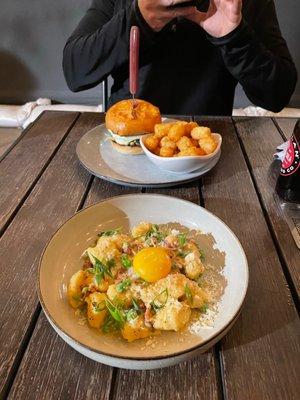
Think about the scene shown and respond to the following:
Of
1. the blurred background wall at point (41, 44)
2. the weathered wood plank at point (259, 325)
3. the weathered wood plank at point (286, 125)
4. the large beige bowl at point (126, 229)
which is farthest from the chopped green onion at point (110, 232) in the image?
the blurred background wall at point (41, 44)

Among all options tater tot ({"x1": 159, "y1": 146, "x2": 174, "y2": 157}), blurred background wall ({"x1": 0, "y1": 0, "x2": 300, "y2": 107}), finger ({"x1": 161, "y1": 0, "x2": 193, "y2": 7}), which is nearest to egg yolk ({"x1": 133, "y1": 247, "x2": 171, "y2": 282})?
tater tot ({"x1": 159, "y1": 146, "x2": 174, "y2": 157})

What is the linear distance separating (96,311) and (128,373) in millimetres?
94

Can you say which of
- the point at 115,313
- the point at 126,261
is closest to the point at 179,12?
the point at 126,261

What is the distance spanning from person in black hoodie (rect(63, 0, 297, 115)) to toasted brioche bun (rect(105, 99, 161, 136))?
35cm

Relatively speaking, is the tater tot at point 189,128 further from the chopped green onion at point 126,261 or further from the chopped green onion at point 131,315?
the chopped green onion at point 131,315

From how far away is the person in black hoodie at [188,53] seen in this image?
4.03 ft

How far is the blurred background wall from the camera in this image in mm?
2256

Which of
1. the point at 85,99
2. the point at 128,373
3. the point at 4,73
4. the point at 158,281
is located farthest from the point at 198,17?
the point at 4,73

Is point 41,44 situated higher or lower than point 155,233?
lower

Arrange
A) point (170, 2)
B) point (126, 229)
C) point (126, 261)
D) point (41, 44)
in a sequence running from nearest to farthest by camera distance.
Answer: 1. point (126, 261)
2. point (126, 229)
3. point (170, 2)
4. point (41, 44)

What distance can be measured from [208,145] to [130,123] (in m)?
0.20

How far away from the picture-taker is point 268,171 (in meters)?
1.01

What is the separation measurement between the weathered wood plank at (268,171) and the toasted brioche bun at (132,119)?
0.94 feet

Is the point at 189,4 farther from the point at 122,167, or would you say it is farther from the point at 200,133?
the point at 122,167
